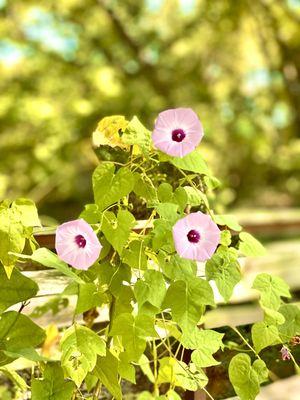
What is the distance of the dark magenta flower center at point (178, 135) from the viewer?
1211 millimetres

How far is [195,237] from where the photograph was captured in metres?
1.17

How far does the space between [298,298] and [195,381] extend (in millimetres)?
4170

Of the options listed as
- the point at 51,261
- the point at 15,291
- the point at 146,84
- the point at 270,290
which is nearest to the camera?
the point at 51,261

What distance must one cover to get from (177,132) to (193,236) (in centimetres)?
19

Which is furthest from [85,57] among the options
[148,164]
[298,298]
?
[148,164]

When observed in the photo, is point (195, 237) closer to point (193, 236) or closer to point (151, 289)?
point (193, 236)

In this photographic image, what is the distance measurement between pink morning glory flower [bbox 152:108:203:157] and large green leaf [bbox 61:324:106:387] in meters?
0.35

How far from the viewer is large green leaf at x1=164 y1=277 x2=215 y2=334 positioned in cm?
120

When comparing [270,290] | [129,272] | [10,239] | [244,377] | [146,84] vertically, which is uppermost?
[146,84]

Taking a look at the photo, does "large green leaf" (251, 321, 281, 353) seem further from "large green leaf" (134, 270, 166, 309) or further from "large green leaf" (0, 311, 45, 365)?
"large green leaf" (0, 311, 45, 365)

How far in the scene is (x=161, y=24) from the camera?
38.2ft

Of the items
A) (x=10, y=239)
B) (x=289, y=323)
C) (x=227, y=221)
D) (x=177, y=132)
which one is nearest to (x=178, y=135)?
(x=177, y=132)

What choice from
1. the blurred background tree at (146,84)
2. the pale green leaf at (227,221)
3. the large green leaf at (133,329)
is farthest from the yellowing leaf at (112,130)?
the blurred background tree at (146,84)

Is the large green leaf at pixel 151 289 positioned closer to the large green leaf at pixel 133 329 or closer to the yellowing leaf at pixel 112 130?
the large green leaf at pixel 133 329
